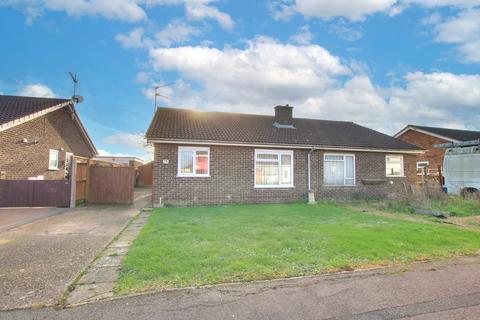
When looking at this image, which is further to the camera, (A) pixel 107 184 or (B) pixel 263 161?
(A) pixel 107 184

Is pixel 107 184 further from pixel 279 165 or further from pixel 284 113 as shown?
pixel 284 113

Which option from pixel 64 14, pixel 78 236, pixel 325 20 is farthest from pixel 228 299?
pixel 64 14

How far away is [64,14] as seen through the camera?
12719 millimetres

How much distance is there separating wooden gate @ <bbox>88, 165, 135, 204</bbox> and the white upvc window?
6327 mm

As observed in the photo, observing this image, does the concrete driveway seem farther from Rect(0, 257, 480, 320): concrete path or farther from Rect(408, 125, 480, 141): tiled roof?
Rect(408, 125, 480, 141): tiled roof

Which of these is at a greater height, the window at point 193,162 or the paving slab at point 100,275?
the window at point 193,162

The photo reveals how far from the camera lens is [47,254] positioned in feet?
18.0

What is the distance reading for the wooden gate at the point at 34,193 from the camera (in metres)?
12.3

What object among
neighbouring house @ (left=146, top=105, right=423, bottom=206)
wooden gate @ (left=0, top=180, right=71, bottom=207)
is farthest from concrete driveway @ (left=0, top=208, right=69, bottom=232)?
neighbouring house @ (left=146, top=105, right=423, bottom=206)

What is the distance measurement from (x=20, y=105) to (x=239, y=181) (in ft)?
41.1

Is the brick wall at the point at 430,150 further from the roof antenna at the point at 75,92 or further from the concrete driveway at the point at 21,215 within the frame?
the roof antenna at the point at 75,92

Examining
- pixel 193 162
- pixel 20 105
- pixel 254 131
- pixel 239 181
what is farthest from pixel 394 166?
pixel 20 105

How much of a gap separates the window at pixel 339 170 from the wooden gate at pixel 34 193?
12.6 metres

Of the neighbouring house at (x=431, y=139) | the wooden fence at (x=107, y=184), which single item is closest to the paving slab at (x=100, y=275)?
the wooden fence at (x=107, y=184)
